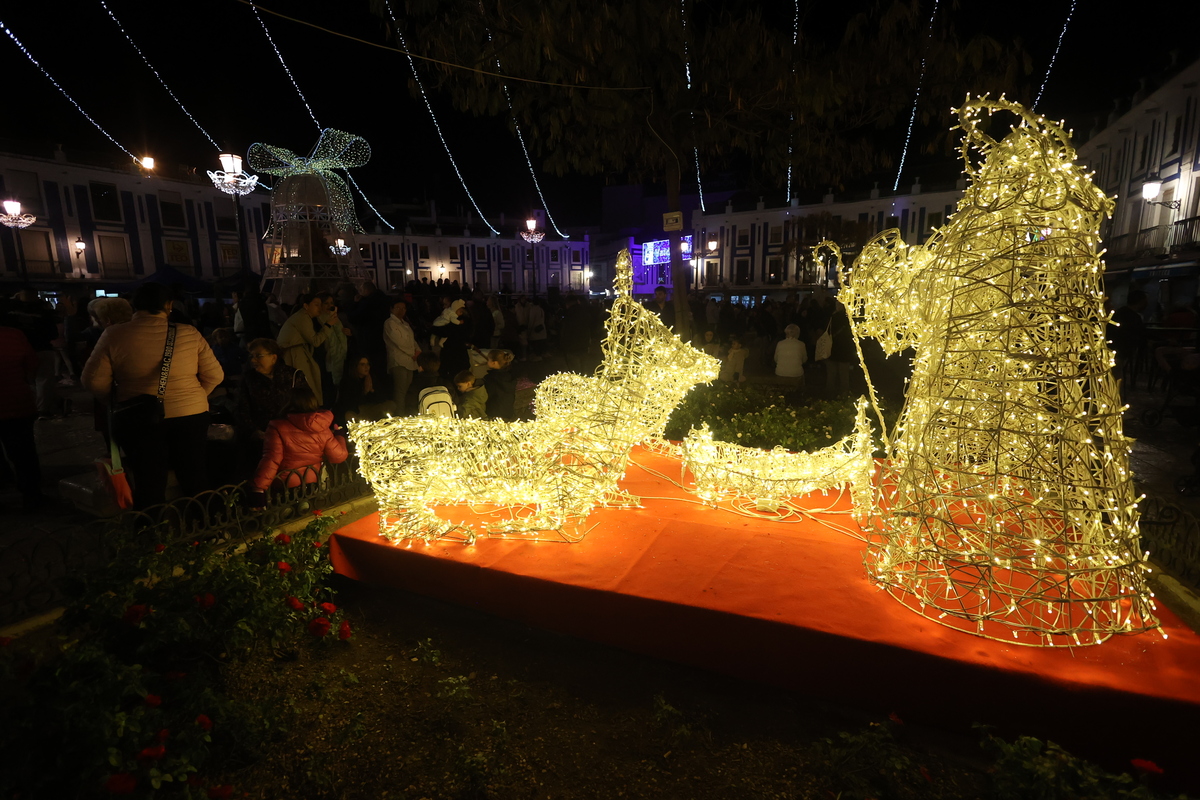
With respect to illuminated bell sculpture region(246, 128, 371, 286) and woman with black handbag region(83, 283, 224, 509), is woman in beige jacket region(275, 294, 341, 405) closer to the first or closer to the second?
woman with black handbag region(83, 283, 224, 509)

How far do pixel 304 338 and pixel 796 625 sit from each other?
4823 millimetres

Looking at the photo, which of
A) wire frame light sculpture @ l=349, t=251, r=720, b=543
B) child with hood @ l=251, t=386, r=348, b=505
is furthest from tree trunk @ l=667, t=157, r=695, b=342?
child with hood @ l=251, t=386, r=348, b=505

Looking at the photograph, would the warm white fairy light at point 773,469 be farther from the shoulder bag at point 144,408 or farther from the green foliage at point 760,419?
the shoulder bag at point 144,408

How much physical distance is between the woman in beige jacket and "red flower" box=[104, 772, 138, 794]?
3.74 m

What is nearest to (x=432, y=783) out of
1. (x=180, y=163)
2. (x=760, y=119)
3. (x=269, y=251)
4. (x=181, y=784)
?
(x=181, y=784)

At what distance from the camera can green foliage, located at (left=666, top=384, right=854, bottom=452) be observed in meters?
5.64

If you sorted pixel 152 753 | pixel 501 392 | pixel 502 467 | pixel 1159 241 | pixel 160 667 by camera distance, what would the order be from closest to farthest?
1. pixel 152 753
2. pixel 160 667
3. pixel 502 467
4. pixel 501 392
5. pixel 1159 241

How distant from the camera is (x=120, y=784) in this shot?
5.91 feet

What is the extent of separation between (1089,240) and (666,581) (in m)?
2.37

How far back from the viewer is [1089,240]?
2.48 m

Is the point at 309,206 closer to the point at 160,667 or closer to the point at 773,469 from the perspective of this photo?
the point at 160,667

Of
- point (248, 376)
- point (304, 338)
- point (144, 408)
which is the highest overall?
point (304, 338)

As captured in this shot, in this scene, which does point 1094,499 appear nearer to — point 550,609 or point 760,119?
point 550,609

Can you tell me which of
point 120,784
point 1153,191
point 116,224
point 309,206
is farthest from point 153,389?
point 116,224
